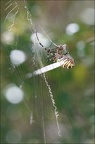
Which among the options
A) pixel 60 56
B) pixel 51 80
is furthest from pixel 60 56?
pixel 51 80

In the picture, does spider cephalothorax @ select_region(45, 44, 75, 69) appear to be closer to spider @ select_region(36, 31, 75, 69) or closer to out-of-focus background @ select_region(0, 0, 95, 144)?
spider @ select_region(36, 31, 75, 69)

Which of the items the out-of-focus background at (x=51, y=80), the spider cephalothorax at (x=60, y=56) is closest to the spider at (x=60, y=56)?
the spider cephalothorax at (x=60, y=56)

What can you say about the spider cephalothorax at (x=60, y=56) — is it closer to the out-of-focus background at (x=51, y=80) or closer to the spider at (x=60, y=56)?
the spider at (x=60, y=56)

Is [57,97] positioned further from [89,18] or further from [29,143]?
[89,18]

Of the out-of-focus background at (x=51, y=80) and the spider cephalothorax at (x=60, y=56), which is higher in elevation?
the out-of-focus background at (x=51, y=80)

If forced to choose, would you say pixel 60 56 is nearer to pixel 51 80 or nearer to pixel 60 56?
pixel 60 56

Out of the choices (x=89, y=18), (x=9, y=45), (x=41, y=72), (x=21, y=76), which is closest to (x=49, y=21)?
(x=89, y=18)

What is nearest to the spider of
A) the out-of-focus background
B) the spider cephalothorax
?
the spider cephalothorax

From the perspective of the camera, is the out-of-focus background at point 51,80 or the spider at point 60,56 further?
the out-of-focus background at point 51,80
